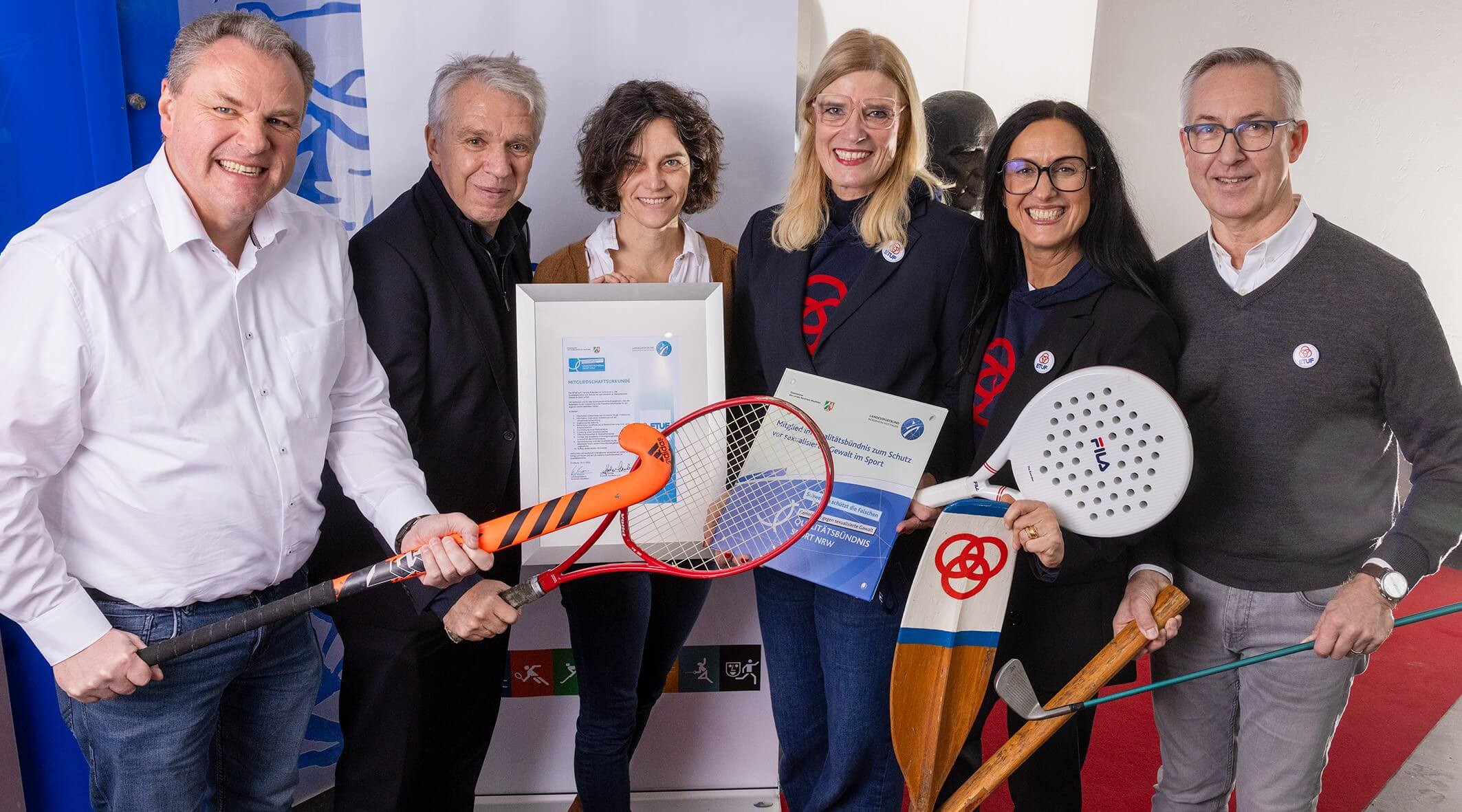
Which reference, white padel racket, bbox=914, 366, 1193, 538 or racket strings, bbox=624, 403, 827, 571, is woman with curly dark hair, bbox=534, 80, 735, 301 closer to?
racket strings, bbox=624, 403, 827, 571

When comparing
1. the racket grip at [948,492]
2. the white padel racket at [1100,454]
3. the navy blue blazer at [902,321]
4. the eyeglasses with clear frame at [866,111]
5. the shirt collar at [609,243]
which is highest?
the eyeglasses with clear frame at [866,111]

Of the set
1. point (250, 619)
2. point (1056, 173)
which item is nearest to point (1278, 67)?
point (1056, 173)

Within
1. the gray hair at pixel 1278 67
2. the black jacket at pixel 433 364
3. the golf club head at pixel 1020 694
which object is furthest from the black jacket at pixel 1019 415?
the black jacket at pixel 433 364

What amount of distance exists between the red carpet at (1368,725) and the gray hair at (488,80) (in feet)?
7.68

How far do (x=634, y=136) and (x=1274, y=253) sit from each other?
1348 millimetres

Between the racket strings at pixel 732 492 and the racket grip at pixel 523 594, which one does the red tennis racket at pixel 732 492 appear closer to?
the racket strings at pixel 732 492

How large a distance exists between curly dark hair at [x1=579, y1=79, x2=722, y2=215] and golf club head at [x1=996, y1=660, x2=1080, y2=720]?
4.26ft

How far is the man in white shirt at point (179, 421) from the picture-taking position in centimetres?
141

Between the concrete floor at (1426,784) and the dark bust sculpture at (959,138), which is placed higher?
the dark bust sculpture at (959,138)

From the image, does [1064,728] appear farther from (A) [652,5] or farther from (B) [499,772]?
(A) [652,5]

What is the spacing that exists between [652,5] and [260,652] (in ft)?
5.92

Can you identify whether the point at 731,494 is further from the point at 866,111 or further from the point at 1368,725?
the point at 1368,725

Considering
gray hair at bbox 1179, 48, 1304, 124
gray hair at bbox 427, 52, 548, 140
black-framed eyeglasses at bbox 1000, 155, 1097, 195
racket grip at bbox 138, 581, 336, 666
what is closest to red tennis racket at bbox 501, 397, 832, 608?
racket grip at bbox 138, 581, 336, 666
